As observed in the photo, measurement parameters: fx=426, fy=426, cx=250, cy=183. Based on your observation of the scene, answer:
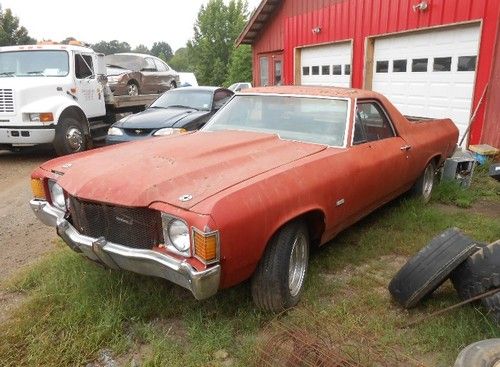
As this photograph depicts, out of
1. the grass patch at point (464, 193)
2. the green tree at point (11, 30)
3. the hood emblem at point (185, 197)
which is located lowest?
the grass patch at point (464, 193)

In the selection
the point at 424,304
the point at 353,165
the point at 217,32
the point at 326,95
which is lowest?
the point at 424,304

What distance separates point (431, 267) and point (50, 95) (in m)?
7.86

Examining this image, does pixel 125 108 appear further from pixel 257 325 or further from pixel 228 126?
pixel 257 325

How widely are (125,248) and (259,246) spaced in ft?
2.71

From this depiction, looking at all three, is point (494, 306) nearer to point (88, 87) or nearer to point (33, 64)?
point (88, 87)

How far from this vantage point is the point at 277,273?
2777mm

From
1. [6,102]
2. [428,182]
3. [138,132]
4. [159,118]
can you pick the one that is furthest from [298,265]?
[6,102]

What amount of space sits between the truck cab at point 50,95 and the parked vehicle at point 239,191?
16.8 ft

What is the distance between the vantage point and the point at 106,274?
3408 millimetres

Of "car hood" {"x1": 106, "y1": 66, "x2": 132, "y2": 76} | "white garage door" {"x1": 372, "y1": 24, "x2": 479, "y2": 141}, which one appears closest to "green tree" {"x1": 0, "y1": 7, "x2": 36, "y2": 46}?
"car hood" {"x1": 106, "y1": 66, "x2": 132, "y2": 76}

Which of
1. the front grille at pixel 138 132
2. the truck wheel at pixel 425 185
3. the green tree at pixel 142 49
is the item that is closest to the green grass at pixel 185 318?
the truck wheel at pixel 425 185

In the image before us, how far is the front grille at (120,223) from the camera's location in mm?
2545

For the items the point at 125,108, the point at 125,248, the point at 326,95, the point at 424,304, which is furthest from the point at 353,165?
the point at 125,108

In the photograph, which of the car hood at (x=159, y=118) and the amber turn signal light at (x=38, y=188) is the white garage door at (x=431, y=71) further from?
the amber turn signal light at (x=38, y=188)
